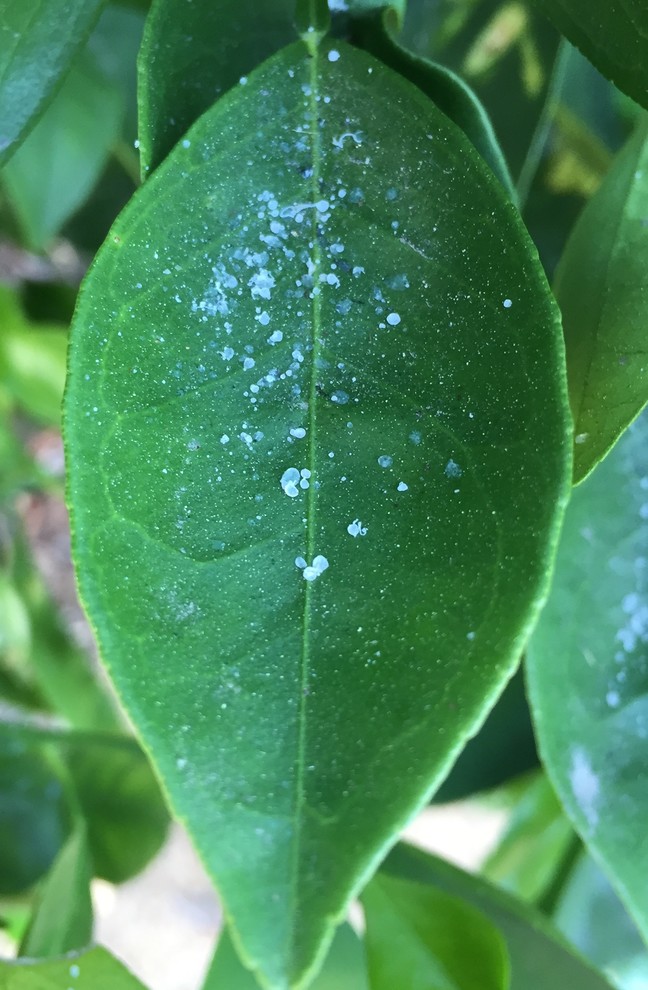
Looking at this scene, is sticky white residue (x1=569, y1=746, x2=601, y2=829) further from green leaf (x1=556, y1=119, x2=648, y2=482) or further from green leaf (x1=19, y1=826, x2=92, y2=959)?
green leaf (x1=19, y1=826, x2=92, y2=959)

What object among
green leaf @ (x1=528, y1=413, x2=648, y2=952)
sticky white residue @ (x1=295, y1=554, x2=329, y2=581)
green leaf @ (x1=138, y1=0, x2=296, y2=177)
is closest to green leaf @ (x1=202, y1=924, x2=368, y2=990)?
green leaf @ (x1=528, y1=413, x2=648, y2=952)

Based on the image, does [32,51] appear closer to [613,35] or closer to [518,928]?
[613,35]

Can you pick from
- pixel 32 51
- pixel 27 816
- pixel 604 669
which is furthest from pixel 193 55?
pixel 27 816

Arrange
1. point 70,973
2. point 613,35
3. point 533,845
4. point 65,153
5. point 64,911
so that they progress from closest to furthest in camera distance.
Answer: point 613,35 → point 70,973 → point 64,911 → point 65,153 → point 533,845

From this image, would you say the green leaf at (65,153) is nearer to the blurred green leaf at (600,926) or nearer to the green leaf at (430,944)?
the green leaf at (430,944)

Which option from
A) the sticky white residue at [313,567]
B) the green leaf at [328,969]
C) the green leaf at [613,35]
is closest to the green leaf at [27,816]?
the green leaf at [328,969]

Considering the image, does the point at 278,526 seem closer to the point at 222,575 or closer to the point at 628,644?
the point at 222,575
